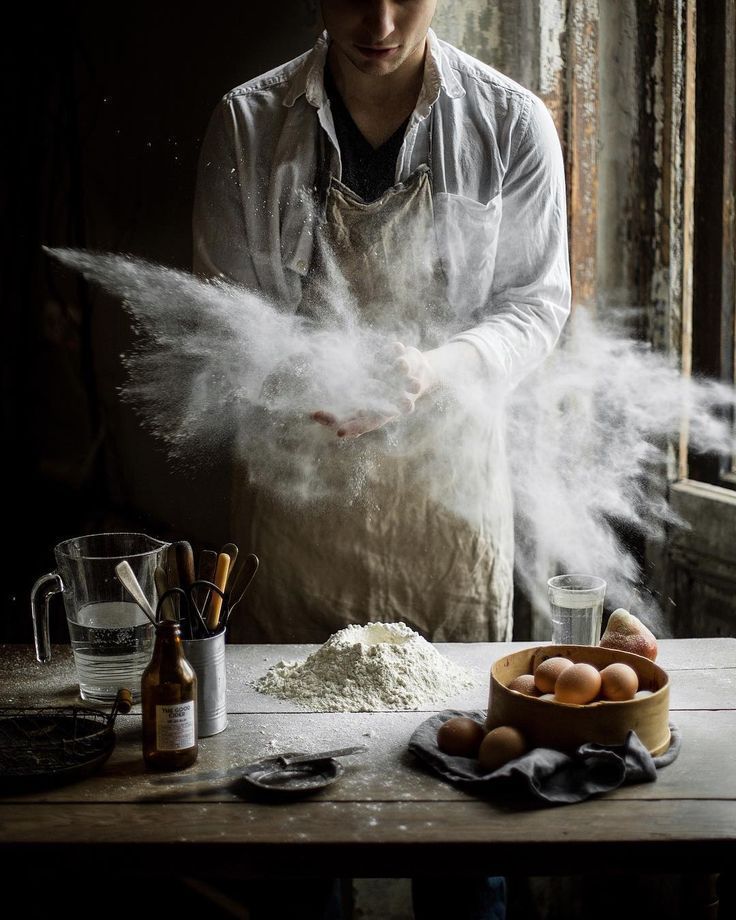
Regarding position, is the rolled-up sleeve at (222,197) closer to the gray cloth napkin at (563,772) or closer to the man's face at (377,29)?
the man's face at (377,29)

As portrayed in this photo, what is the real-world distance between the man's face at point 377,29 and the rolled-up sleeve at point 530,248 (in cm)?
31

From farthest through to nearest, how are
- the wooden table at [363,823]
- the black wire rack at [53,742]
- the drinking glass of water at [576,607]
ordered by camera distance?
the drinking glass of water at [576,607] < the black wire rack at [53,742] < the wooden table at [363,823]

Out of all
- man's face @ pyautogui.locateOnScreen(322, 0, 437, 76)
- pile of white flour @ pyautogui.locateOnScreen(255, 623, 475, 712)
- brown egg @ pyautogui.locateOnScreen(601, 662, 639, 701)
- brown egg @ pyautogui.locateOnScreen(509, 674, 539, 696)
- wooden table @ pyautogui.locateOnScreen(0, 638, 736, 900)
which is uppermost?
man's face @ pyautogui.locateOnScreen(322, 0, 437, 76)

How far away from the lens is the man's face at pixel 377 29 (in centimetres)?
211

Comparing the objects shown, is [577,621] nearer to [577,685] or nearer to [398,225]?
[577,685]

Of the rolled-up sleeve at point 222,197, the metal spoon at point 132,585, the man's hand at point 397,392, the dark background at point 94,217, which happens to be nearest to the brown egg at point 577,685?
the metal spoon at point 132,585

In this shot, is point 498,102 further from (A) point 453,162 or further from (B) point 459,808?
(B) point 459,808

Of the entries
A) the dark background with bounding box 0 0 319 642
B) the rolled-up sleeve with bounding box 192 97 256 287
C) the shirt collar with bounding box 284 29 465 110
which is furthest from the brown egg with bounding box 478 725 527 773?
the shirt collar with bounding box 284 29 465 110

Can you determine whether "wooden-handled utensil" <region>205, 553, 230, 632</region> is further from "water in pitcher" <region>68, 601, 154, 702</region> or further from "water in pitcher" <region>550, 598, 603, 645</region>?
"water in pitcher" <region>550, 598, 603, 645</region>

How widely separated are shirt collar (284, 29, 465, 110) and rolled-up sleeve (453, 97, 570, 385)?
19 centimetres

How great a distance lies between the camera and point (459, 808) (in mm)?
1323

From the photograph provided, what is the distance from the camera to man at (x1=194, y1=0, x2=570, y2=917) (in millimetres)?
2197

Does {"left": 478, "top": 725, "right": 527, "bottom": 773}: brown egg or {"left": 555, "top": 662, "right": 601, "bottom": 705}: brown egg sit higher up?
{"left": 555, "top": 662, "right": 601, "bottom": 705}: brown egg

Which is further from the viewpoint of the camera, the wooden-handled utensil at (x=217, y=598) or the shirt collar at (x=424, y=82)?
the shirt collar at (x=424, y=82)
